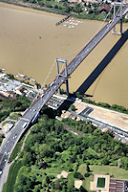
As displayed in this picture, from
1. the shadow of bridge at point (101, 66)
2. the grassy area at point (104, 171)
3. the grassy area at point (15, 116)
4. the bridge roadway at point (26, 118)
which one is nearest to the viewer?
the grassy area at point (104, 171)

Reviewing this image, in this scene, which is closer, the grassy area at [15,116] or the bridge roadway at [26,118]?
the bridge roadway at [26,118]

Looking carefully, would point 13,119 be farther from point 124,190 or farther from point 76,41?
point 76,41

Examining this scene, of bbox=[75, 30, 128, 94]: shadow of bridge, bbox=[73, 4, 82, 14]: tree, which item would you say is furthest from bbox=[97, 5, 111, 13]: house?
bbox=[75, 30, 128, 94]: shadow of bridge

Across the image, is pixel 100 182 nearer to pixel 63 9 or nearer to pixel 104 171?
pixel 104 171

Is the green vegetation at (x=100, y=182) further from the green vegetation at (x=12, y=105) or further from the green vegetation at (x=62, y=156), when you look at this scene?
the green vegetation at (x=12, y=105)

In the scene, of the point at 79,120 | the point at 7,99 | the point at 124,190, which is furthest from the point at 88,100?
the point at 124,190

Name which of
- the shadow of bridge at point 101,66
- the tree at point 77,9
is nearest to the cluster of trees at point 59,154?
the shadow of bridge at point 101,66

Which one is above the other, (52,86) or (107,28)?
(107,28)
